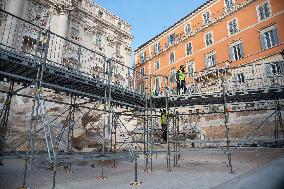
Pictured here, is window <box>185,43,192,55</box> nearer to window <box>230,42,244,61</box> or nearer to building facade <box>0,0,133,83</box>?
window <box>230,42,244,61</box>

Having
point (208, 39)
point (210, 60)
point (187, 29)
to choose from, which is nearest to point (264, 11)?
point (208, 39)

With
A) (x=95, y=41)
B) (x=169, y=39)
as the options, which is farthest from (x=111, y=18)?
(x=169, y=39)

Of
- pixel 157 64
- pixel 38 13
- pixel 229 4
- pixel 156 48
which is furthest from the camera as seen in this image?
pixel 156 48

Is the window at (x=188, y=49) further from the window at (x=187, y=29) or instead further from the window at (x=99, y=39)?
the window at (x=99, y=39)

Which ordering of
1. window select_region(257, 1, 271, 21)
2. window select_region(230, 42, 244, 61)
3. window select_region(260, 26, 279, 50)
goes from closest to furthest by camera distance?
window select_region(260, 26, 279, 50), window select_region(257, 1, 271, 21), window select_region(230, 42, 244, 61)

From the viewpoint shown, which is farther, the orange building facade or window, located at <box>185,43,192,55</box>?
window, located at <box>185,43,192,55</box>

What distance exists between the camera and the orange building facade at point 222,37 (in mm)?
25203

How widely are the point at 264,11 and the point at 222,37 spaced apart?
5.93 m

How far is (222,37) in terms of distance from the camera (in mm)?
30625

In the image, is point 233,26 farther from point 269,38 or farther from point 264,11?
point 269,38

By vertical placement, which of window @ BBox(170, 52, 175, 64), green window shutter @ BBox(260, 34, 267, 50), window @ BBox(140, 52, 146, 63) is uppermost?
window @ BBox(140, 52, 146, 63)

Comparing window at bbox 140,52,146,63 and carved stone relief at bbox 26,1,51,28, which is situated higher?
window at bbox 140,52,146,63

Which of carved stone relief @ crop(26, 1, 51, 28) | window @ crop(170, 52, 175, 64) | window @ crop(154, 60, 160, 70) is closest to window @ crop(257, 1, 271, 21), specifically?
window @ crop(170, 52, 175, 64)

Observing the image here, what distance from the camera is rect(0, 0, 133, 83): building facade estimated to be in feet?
Result: 80.4
